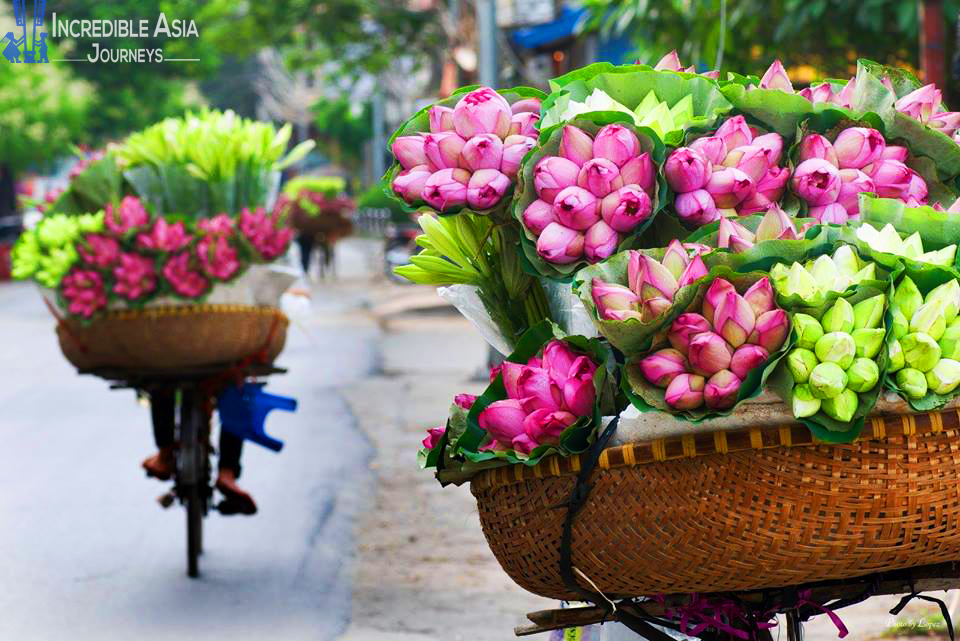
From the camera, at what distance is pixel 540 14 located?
76.7 ft

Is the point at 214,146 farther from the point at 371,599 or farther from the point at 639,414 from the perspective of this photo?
the point at 639,414

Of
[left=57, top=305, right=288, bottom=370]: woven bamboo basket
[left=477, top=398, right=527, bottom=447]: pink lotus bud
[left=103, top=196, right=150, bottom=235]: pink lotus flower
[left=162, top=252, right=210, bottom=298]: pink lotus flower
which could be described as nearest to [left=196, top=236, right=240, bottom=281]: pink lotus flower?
[left=162, top=252, right=210, bottom=298]: pink lotus flower

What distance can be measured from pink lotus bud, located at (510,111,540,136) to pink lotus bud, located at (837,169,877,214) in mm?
524

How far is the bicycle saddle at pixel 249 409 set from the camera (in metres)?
6.23

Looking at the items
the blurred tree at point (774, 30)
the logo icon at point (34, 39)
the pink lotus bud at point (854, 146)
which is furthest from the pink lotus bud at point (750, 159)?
the logo icon at point (34, 39)

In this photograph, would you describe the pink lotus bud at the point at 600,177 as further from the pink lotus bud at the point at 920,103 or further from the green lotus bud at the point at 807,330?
the pink lotus bud at the point at 920,103

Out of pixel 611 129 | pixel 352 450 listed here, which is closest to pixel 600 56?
pixel 352 450

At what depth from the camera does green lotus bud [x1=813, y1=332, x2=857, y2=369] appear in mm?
2104

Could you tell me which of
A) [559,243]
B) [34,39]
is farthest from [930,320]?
[34,39]

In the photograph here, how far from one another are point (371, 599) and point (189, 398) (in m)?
1.22

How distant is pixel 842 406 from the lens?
2.10 meters

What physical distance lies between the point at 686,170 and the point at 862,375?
44 cm

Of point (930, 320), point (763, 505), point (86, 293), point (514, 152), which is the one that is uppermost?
point (514, 152)

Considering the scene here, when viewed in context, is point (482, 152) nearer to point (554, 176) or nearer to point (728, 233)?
point (554, 176)
